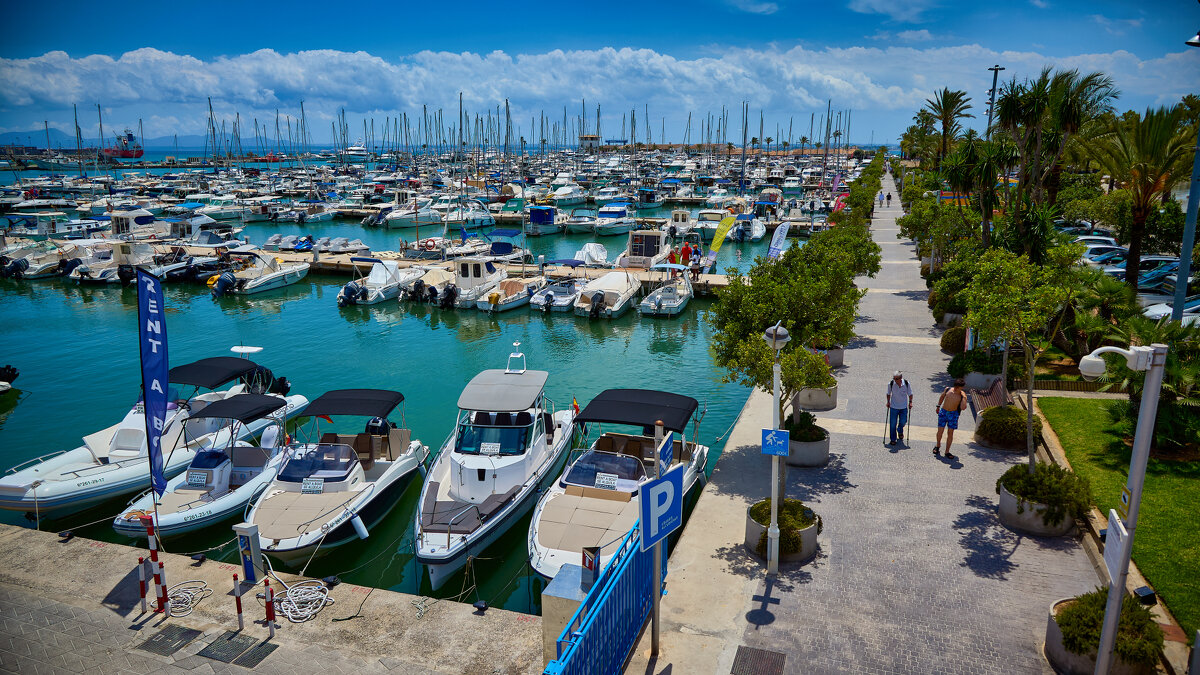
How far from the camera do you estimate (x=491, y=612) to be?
11641mm

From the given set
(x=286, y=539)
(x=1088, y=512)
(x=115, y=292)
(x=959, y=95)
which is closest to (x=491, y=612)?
(x=286, y=539)

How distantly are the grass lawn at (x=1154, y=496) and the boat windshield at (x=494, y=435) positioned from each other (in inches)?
472

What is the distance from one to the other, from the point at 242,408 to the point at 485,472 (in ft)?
21.6

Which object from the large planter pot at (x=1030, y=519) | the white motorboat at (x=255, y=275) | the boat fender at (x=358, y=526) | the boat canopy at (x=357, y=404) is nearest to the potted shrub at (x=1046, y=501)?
the large planter pot at (x=1030, y=519)

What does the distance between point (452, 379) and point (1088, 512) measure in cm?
2213

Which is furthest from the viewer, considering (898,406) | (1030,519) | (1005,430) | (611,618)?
(898,406)

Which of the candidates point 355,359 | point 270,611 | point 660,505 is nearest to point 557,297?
point 355,359

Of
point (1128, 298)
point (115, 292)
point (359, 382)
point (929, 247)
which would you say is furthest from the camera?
point (115, 292)

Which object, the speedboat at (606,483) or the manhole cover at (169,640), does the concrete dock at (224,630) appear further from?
the speedboat at (606,483)

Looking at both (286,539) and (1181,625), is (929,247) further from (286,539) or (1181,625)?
(286,539)

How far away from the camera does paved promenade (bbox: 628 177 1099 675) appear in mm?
10023

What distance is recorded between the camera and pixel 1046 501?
13.1m

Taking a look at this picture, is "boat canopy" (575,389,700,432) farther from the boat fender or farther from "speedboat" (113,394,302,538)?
"speedboat" (113,394,302,538)

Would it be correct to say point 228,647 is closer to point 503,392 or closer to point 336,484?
point 336,484
